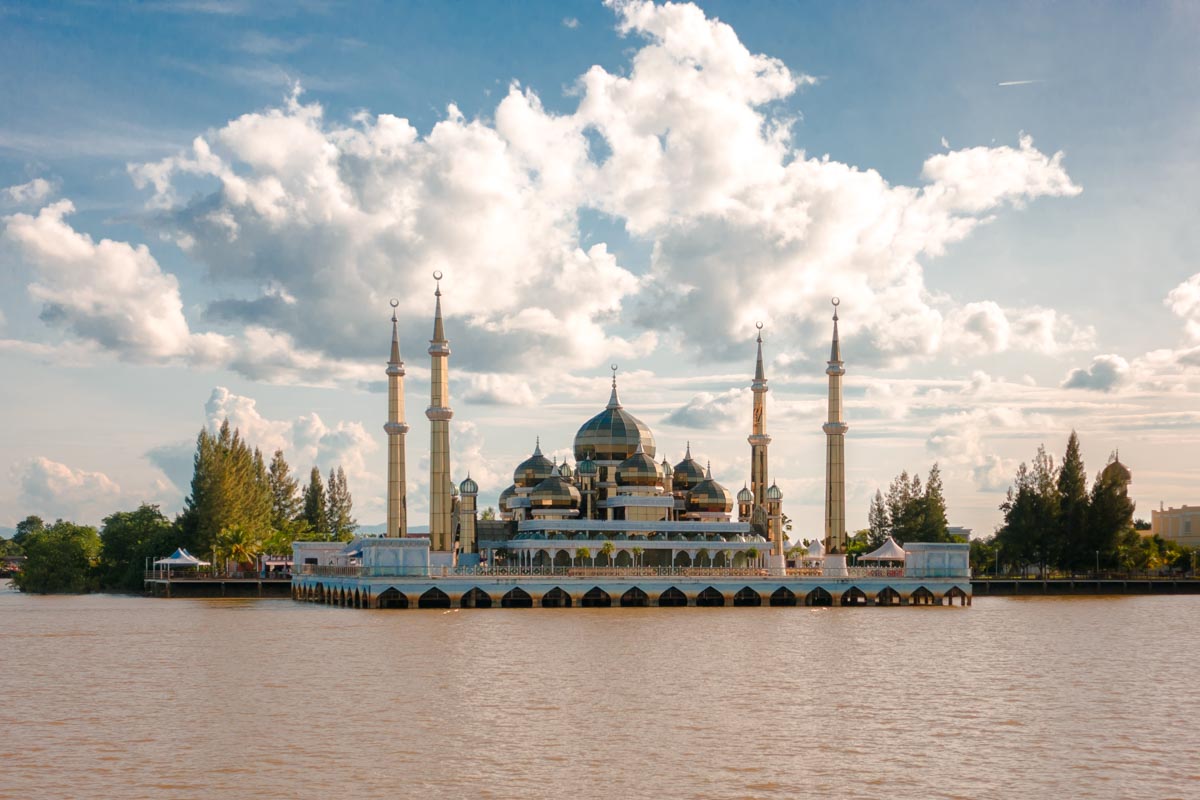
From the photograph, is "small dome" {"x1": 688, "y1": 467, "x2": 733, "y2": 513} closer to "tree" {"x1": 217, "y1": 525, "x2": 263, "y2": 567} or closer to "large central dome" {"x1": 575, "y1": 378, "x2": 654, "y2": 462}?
"large central dome" {"x1": 575, "y1": 378, "x2": 654, "y2": 462}

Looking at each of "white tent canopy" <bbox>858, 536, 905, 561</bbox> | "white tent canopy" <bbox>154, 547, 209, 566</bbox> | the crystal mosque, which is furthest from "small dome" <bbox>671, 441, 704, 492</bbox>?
"white tent canopy" <bbox>154, 547, 209, 566</bbox>

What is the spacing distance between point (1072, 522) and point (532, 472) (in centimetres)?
4810

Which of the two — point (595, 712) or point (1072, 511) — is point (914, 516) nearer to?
point (1072, 511)

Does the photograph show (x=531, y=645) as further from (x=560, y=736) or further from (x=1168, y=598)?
(x=1168, y=598)

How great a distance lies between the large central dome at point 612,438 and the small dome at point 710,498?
4.87 metres

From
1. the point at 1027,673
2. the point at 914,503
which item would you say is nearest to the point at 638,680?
the point at 1027,673

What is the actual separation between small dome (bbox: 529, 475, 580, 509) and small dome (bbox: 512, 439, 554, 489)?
19.9 feet

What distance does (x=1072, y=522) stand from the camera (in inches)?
4523

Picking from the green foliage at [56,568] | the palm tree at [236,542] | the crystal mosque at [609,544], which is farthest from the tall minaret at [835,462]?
the green foliage at [56,568]

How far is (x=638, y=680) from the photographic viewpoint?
42281 mm

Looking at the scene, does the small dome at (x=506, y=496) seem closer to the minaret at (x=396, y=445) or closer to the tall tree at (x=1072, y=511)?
the minaret at (x=396, y=445)

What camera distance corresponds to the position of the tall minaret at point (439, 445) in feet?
286

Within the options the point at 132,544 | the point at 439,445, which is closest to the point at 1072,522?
the point at 439,445

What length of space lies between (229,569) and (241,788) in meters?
92.9
